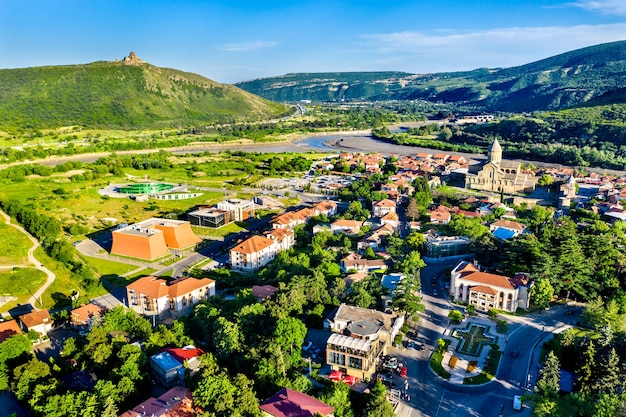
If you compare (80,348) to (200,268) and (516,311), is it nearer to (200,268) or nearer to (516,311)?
(200,268)

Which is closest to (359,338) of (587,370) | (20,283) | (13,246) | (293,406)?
(293,406)

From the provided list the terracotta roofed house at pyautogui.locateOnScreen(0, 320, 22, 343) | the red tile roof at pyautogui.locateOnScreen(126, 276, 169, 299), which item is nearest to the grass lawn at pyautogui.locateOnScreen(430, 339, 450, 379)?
the red tile roof at pyautogui.locateOnScreen(126, 276, 169, 299)

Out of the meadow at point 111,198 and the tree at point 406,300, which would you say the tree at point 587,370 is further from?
the meadow at point 111,198

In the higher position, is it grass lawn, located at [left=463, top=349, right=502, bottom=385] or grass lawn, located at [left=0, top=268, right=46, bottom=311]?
grass lawn, located at [left=0, top=268, right=46, bottom=311]

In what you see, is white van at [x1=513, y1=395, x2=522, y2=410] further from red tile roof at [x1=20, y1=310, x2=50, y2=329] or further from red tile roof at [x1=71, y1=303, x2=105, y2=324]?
red tile roof at [x1=20, y1=310, x2=50, y2=329]

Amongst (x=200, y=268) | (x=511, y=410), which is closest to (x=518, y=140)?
(x=200, y=268)

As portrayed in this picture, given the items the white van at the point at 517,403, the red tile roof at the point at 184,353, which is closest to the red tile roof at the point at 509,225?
the white van at the point at 517,403
